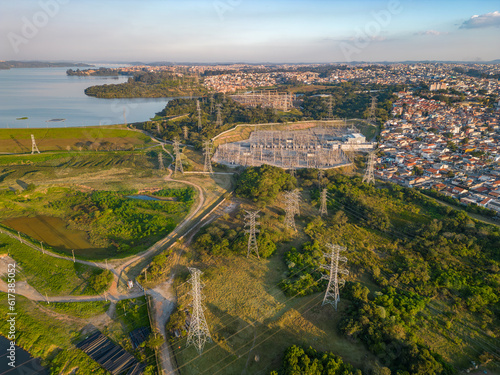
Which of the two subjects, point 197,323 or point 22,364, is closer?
point 22,364

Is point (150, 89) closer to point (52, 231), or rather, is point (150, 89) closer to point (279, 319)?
point (52, 231)

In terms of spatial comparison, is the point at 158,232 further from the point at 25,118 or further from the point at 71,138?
the point at 25,118

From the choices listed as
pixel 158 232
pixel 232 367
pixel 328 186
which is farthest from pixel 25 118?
pixel 232 367

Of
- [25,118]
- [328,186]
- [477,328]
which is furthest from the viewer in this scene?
[25,118]

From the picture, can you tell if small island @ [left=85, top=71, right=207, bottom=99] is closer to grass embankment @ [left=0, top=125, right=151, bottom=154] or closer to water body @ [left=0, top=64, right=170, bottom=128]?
water body @ [left=0, top=64, right=170, bottom=128]

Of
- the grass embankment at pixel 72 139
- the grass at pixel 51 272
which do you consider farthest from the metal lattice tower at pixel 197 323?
the grass embankment at pixel 72 139

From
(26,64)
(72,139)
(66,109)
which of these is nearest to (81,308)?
(72,139)
